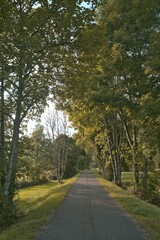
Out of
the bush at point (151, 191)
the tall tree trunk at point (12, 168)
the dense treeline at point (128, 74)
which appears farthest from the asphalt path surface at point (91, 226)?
the bush at point (151, 191)

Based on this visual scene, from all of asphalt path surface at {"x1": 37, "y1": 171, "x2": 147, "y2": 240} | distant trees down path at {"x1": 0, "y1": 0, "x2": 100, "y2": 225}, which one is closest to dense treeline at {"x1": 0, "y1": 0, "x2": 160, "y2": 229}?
distant trees down path at {"x1": 0, "y1": 0, "x2": 100, "y2": 225}

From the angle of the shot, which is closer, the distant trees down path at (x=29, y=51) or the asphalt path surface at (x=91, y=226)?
the asphalt path surface at (x=91, y=226)

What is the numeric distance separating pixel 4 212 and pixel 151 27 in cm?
1328

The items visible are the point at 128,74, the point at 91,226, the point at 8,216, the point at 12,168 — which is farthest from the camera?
the point at 128,74

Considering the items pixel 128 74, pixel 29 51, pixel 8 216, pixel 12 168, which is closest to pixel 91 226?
pixel 8 216

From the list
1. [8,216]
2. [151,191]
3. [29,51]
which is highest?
[29,51]

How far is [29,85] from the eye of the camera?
15.2 metres

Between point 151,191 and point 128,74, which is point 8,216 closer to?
point 151,191

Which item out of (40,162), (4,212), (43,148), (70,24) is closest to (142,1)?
(70,24)

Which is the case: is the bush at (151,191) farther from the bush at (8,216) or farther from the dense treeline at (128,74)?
the bush at (8,216)

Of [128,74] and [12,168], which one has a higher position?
[128,74]

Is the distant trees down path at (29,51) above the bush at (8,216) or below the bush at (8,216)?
above

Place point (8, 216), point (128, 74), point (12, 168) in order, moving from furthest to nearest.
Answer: point (128, 74)
point (12, 168)
point (8, 216)

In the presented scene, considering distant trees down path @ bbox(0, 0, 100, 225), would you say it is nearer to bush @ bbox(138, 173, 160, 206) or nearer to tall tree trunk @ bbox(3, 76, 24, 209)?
tall tree trunk @ bbox(3, 76, 24, 209)
